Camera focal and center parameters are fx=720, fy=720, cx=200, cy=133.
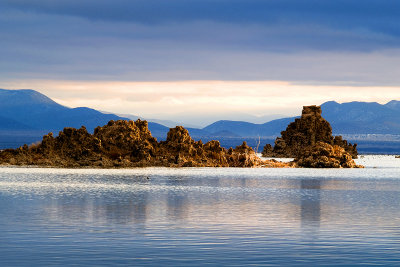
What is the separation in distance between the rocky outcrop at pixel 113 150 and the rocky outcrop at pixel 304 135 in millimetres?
51400

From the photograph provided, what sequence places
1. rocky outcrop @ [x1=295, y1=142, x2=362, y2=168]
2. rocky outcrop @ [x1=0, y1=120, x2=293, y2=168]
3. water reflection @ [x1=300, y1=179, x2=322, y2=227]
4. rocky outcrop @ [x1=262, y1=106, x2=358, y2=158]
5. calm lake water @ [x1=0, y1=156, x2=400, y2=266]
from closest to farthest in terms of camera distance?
calm lake water @ [x1=0, y1=156, x2=400, y2=266] → water reflection @ [x1=300, y1=179, x2=322, y2=227] → rocky outcrop @ [x1=0, y1=120, x2=293, y2=168] → rocky outcrop @ [x1=295, y1=142, x2=362, y2=168] → rocky outcrop @ [x1=262, y1=106, x2=358, y2=158]

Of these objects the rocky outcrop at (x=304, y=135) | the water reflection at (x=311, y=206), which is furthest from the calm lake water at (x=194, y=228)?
the rocky outcrop at (x=304, y=135)

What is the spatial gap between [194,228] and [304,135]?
11924cm

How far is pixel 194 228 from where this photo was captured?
2875 centimetres

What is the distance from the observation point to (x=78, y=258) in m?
21.2

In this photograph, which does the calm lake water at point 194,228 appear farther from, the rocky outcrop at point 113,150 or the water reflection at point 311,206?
the rocky outcrop at point 113,150

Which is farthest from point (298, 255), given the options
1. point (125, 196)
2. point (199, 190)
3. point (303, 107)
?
point (303, 107)

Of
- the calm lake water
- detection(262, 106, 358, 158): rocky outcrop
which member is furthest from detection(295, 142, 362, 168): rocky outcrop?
the calm lake water

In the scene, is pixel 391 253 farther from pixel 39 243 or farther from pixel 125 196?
pixel 125 196

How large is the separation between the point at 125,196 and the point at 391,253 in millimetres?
25958

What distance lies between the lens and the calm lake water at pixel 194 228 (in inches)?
856

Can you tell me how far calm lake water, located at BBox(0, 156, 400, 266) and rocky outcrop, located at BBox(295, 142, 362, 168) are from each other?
46.5 metres

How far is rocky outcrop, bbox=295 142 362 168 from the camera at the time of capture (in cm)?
9750

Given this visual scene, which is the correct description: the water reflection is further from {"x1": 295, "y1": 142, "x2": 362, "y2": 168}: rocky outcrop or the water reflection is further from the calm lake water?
{"x1": 295, "y1": 142, "x2": 362, "y2": 168}: rocky outcrop
